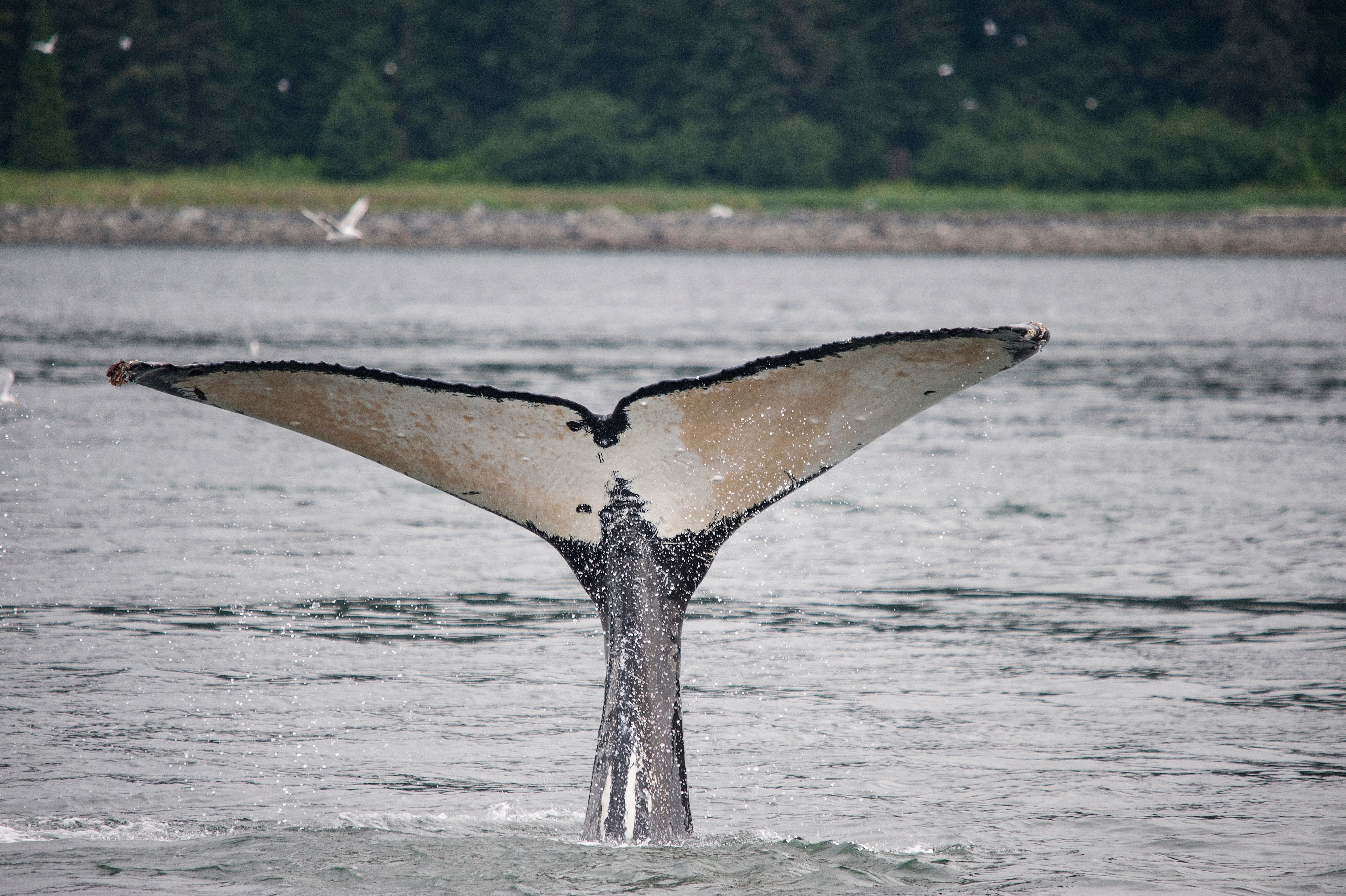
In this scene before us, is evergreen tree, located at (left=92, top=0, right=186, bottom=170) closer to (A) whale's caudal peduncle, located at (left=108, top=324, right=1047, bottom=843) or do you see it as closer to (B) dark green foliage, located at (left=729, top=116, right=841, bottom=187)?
(B) dark green foliage, located at (left=729, top=116, right=841, bottom=187)

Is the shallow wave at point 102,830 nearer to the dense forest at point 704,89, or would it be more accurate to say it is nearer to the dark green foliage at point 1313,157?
the dense forest at point 704,89

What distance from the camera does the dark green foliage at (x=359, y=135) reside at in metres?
89.1

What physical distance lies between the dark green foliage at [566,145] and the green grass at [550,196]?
0.99 meters

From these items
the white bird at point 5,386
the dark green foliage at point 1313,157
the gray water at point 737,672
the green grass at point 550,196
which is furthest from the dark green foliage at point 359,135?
the white bird at point 5,386

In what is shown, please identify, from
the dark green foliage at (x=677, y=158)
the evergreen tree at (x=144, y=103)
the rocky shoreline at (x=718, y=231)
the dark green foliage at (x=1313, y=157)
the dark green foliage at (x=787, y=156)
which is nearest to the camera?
the rocky shoreline at (x=718, y=231)

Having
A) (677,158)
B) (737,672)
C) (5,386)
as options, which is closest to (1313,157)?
(677,158)

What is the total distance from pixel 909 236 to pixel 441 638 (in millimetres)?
72354

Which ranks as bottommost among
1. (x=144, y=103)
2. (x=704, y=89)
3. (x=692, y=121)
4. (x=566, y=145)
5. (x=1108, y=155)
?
(x=1108, y=155)

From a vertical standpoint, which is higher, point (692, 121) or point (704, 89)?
point (704, 89)

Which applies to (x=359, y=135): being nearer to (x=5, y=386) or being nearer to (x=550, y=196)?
(x=550, y=196)

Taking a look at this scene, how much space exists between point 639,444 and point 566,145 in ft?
289

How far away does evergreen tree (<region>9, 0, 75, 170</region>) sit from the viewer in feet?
268

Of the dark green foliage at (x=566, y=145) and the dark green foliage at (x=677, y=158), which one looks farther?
the dark green foliage at (x=677, y=158)

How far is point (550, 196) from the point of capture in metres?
86.3
